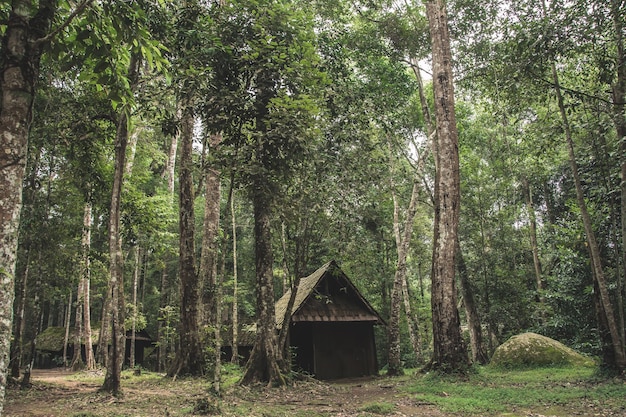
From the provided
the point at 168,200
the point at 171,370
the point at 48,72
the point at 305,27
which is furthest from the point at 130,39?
the point at 168,200

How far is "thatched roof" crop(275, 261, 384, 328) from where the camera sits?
15.1m

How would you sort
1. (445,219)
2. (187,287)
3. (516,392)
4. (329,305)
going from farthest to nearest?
(329,305)
(187,287)
(445,219)
(516,392)

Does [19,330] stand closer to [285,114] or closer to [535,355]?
[285,114]

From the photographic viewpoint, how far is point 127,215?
12.2 meters

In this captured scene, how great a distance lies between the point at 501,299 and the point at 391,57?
44.3 ft

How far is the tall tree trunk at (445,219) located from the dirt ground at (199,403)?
6.01 ft

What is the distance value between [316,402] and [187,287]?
5732 millimetres

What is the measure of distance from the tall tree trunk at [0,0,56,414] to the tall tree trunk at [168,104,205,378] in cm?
831

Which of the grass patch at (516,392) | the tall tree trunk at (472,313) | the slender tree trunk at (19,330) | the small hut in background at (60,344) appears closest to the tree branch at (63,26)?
the grass patch at (516,392)

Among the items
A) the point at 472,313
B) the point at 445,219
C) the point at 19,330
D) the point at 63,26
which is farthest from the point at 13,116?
the point at 472,313

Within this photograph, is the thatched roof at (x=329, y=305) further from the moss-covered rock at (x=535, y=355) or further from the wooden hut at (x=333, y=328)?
the moss-covered rock at (x=535, y=355)

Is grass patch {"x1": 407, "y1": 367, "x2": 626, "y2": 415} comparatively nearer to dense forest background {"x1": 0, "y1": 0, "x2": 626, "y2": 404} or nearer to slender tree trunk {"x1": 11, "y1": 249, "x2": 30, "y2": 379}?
dense forest background {"x1": 0, "y1": 0, "x2": 626, "y2": 404}

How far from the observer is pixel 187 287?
12.2m

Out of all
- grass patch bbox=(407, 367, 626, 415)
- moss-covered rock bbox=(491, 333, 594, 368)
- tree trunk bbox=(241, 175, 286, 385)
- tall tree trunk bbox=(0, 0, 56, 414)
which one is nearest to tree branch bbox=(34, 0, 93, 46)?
tall tree trunk bbox=(0, 0, 56, 414)
